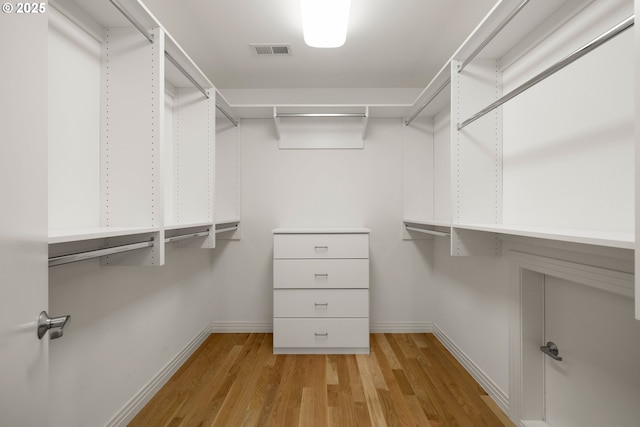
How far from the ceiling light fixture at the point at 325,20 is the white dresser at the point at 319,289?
1331 millimetres

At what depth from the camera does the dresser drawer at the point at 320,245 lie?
2.54 meters

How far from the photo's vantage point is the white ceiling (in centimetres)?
180

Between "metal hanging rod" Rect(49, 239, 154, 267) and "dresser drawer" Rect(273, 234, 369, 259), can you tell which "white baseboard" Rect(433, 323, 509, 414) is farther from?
"metal hanging rod" Rect(49, 239, 154, 267)

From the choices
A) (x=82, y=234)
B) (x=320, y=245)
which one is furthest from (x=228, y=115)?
(x=82, y=234)

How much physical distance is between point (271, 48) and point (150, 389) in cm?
231

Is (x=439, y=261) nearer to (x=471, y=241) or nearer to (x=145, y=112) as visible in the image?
(x=471, y=241)

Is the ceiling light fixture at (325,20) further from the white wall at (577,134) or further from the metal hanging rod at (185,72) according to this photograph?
the white wall at (577,134)

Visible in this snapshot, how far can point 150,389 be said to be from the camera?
6.19 feet

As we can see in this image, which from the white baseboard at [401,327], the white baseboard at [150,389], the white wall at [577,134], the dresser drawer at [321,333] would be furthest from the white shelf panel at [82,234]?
the white baseboard at [401,327]

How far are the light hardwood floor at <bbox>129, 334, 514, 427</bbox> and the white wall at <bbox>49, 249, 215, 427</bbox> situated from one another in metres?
0.23

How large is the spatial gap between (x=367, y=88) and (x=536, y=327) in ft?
7.42

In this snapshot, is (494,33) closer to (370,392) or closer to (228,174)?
(370,392)

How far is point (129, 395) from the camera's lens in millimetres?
1698

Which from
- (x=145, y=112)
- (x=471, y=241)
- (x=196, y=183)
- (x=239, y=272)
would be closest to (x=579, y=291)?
(x=471, y=241)
